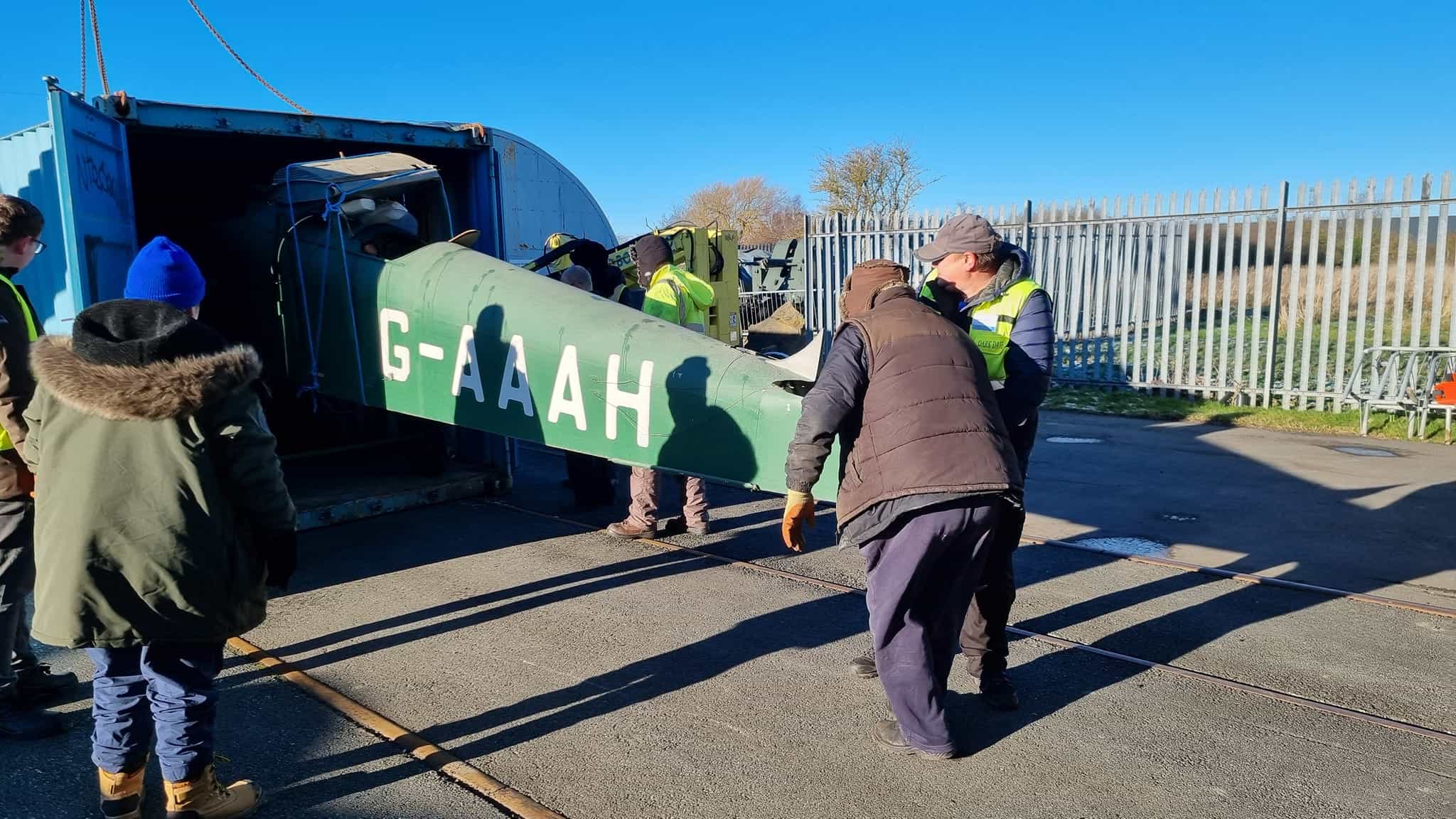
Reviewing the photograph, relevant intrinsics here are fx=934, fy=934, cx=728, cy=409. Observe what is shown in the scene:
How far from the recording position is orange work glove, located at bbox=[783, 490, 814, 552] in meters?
3.37

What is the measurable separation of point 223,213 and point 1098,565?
6.24 m

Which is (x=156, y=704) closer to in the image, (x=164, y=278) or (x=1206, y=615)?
(x=164, y=278)

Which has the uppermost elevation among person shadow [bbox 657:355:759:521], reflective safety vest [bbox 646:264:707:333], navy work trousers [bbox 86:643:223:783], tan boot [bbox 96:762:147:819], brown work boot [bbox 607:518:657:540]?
reflective safety vest [bbox 646:264:707:333]

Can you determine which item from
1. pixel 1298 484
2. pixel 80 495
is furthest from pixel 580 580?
pixel 1298 484

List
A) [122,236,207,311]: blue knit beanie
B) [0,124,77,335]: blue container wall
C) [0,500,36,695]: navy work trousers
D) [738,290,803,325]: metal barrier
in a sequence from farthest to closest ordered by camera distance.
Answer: [738,290,803,325]: metal barrier < [0,124,77,335]: blue container wall < [0,500,36,695]: navy work trousers < [122,236,207,311]: blue knit beanie

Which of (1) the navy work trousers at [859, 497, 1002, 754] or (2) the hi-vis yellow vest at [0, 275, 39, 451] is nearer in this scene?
(1) the navy work trousers at [859, 497, 1002, 754]

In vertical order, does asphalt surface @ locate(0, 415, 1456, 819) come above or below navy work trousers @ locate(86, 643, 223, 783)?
below

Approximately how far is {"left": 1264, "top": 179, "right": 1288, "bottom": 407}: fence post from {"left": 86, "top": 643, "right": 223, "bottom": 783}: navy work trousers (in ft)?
39.2

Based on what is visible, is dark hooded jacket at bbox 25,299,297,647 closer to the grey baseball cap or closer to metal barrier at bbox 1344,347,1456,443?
the grey baseball cap

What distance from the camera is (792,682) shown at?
13.4 feet

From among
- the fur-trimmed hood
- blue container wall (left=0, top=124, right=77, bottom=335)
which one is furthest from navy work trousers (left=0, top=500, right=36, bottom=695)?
blue container wall (left=0, top=124, right=77, bottom=335)

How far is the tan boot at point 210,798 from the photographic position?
9.34 ft

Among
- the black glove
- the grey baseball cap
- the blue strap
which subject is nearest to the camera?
the black glove

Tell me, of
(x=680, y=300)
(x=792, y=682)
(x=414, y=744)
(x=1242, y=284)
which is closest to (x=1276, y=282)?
(x=1242, y=284)
